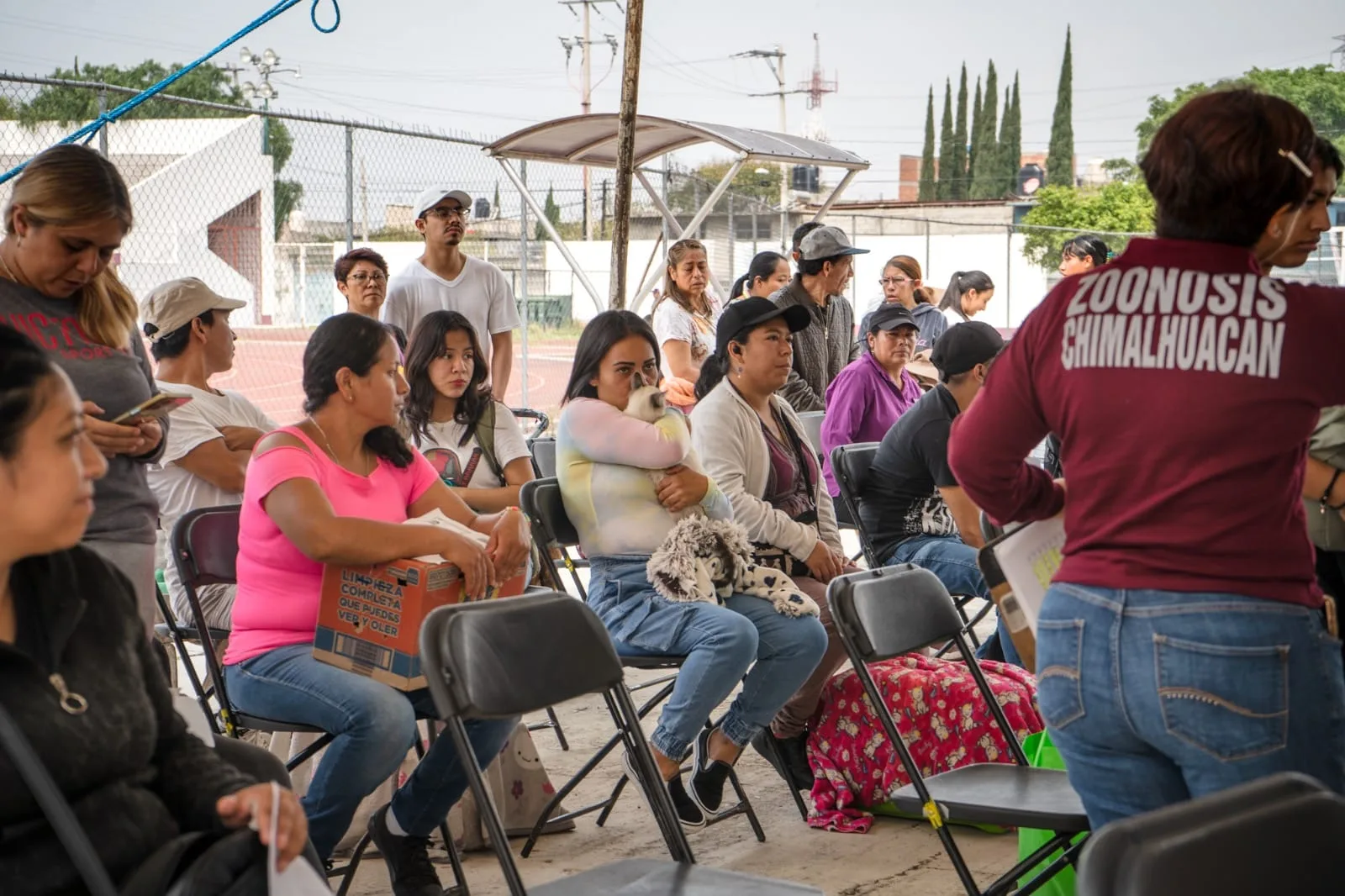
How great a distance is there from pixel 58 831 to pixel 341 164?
6771 millimetres

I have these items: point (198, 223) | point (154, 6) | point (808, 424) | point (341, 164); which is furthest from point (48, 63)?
point (808, 424)

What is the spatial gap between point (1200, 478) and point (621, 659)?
223 centimetres

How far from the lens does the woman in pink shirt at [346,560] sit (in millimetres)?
3018

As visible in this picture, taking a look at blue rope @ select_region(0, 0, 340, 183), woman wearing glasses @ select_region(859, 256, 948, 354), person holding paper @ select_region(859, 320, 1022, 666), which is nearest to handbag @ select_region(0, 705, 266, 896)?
person holding paper @ select_region(859, 320, 1022, 666)

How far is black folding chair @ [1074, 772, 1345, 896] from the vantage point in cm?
132

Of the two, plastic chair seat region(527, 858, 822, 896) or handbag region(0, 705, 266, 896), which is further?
plastic chair seat region(527, 858, 822, 896)

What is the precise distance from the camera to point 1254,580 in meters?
1.86

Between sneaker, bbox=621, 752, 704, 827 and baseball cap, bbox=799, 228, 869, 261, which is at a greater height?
baseball cap, bbox=799, 228, 869, 261

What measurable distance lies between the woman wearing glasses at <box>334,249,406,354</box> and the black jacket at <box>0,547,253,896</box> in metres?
3.77

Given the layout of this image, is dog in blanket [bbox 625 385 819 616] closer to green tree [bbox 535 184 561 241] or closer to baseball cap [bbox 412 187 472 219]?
baseball cap [bbox 412 187 472 219]

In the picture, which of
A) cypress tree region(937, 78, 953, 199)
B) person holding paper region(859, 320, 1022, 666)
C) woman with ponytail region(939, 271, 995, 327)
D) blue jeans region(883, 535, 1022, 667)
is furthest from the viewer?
cypress tree region(937, 78, 953, 199)

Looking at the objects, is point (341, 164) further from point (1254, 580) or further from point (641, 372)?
point (1254, 580)

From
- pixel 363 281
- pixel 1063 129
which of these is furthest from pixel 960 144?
pixel 363 281

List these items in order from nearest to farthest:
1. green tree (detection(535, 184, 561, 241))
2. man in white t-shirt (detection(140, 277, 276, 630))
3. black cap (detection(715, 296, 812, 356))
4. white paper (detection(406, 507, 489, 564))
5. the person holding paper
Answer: white paper (detection(406, 507, 489, 564)) < man in white t-shirt (detection(140, 277, 276, 630)) < black cap (detection(715, 296, 812, 356)) < the person holding paper < green tree (detection(535, 184, 561, 241))
